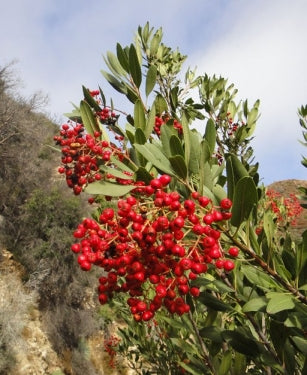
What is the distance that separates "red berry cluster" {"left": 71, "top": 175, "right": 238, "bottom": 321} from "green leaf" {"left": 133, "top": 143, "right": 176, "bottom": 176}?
0.05m

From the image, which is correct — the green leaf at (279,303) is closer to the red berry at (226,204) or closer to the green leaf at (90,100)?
the red berry at (226,204)

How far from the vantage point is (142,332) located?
438 centimetres

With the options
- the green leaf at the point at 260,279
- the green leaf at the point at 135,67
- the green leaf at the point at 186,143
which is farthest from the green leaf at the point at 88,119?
the green leaf at the point at 260,279

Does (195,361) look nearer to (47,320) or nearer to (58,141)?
(58,141)

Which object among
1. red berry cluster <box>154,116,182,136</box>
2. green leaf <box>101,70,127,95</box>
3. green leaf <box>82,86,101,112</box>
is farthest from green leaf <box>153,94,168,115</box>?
green leaf <box>82,86,101,112</box>

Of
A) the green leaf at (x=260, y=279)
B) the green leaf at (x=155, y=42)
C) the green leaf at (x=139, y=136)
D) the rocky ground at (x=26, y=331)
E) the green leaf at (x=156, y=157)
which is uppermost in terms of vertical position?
the green leaf at (x=155, y=42)

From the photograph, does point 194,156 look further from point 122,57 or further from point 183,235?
point 122,57

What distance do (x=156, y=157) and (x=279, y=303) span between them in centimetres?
73

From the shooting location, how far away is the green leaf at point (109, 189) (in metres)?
1.43

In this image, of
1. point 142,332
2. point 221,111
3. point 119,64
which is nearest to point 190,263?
point 119,64

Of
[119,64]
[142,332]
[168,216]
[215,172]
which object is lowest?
[142,332]

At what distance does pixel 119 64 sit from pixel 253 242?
4.90 ft

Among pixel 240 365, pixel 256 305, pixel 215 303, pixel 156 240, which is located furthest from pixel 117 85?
pixel 240 365

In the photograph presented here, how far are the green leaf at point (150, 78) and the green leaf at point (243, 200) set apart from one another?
1029 millimetres
